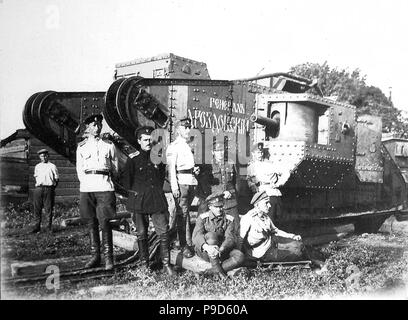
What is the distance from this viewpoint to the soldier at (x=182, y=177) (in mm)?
6648

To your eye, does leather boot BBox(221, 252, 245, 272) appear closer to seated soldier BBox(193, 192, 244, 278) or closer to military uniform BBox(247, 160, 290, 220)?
seated soldier BBox(193, 192, 244, 278)

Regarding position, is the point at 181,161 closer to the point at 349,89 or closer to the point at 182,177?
the point at 182,177

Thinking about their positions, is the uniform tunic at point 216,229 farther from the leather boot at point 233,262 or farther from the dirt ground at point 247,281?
the dirt ground at point 247,281

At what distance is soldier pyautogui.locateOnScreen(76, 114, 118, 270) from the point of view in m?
6.02

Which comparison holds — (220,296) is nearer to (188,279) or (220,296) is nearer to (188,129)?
(188,279)

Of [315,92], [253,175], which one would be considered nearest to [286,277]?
[253,175]

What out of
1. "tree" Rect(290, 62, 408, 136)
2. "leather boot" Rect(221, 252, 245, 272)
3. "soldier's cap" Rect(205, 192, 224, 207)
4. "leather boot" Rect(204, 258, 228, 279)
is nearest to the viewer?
"leather boot" Rect(204, 258, 228, 279)

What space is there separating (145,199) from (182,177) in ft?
2.68

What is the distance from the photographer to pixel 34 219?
732cm

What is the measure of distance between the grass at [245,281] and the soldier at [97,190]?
19.4 inches

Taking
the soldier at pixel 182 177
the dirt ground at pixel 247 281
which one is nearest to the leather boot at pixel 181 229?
the soldier at pixel 182 177

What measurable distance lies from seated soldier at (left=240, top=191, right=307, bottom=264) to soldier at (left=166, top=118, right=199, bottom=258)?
2.72 ft

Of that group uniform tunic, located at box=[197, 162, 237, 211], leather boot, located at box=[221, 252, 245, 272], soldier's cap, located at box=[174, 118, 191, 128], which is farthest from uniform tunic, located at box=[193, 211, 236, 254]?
soldier's cap, located at box=[174, 118, 191, 128]

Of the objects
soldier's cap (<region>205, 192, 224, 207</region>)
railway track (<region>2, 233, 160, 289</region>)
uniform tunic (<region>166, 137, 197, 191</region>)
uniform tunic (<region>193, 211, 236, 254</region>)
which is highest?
uniform tunic (<region>166, 137, 197, 191</region>)
